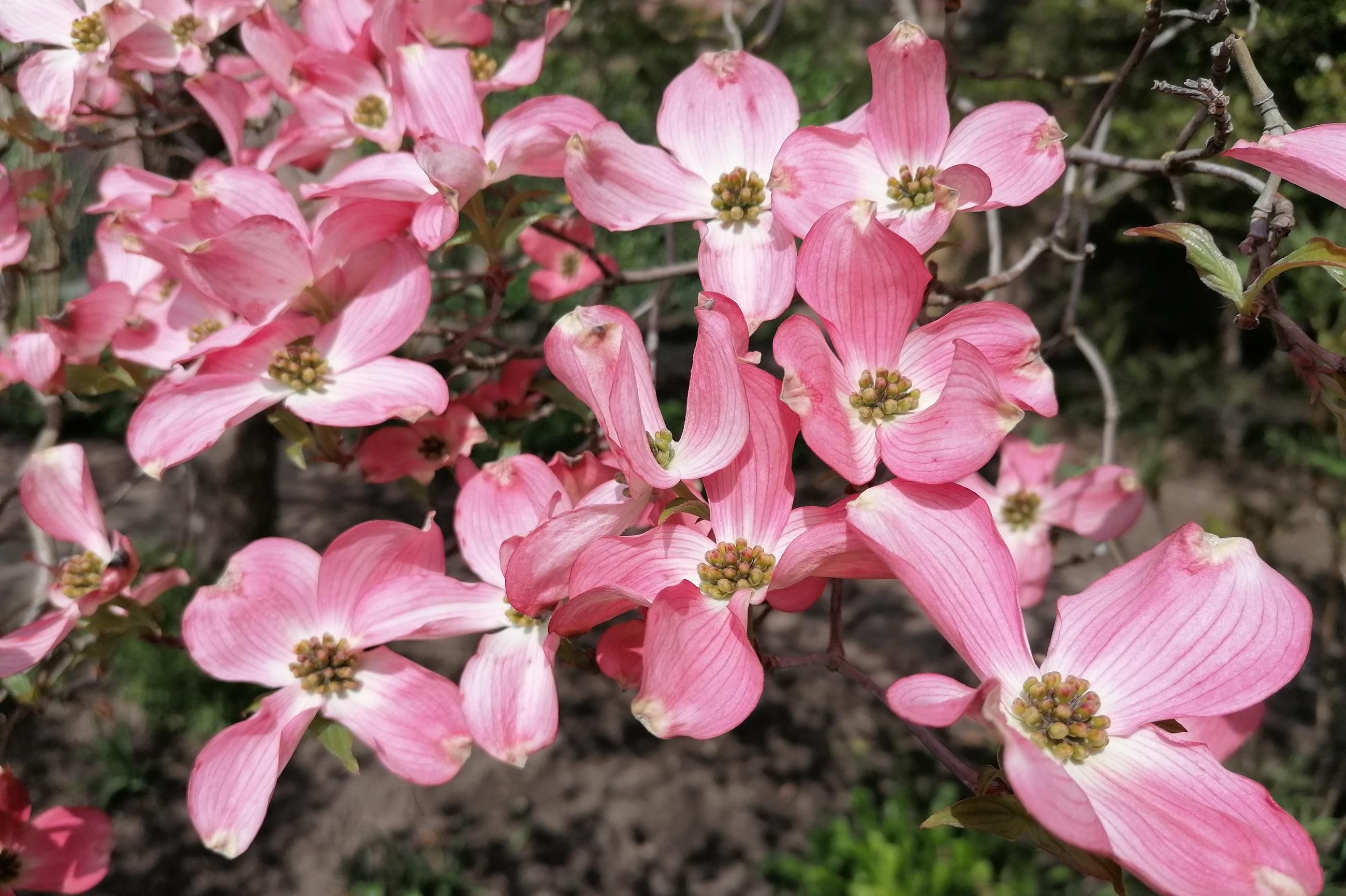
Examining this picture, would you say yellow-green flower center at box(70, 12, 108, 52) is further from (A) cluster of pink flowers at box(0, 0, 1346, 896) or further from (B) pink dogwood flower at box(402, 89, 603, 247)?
(B) pink dogwood flower at box(402, 89, 603, 247)

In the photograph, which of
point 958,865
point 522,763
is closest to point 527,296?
point 522,763

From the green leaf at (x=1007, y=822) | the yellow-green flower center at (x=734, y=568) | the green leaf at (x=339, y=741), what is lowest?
the green leaf at (x=339, y=741)

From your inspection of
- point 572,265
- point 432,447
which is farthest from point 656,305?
point 432,447

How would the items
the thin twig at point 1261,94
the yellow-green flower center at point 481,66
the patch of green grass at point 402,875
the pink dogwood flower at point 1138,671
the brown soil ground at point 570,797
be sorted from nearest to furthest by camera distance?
the pink dogwood flower at point 1138,671 → the thin twig at point 1261,94 → the yellow-green flower center at point 481,66 → the patch of green grass at point 402,875 → the brown soil ground at point 570,797

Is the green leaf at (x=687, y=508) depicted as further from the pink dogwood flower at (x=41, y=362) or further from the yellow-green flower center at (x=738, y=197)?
the pink dogwood flower at (x=41, y=362)

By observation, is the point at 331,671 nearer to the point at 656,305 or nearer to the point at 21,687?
the point at 21,687

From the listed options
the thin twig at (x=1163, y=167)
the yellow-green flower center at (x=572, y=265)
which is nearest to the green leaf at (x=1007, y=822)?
the thin twig at (x=1163, y=167)

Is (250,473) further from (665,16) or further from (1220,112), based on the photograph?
(1220,112)
